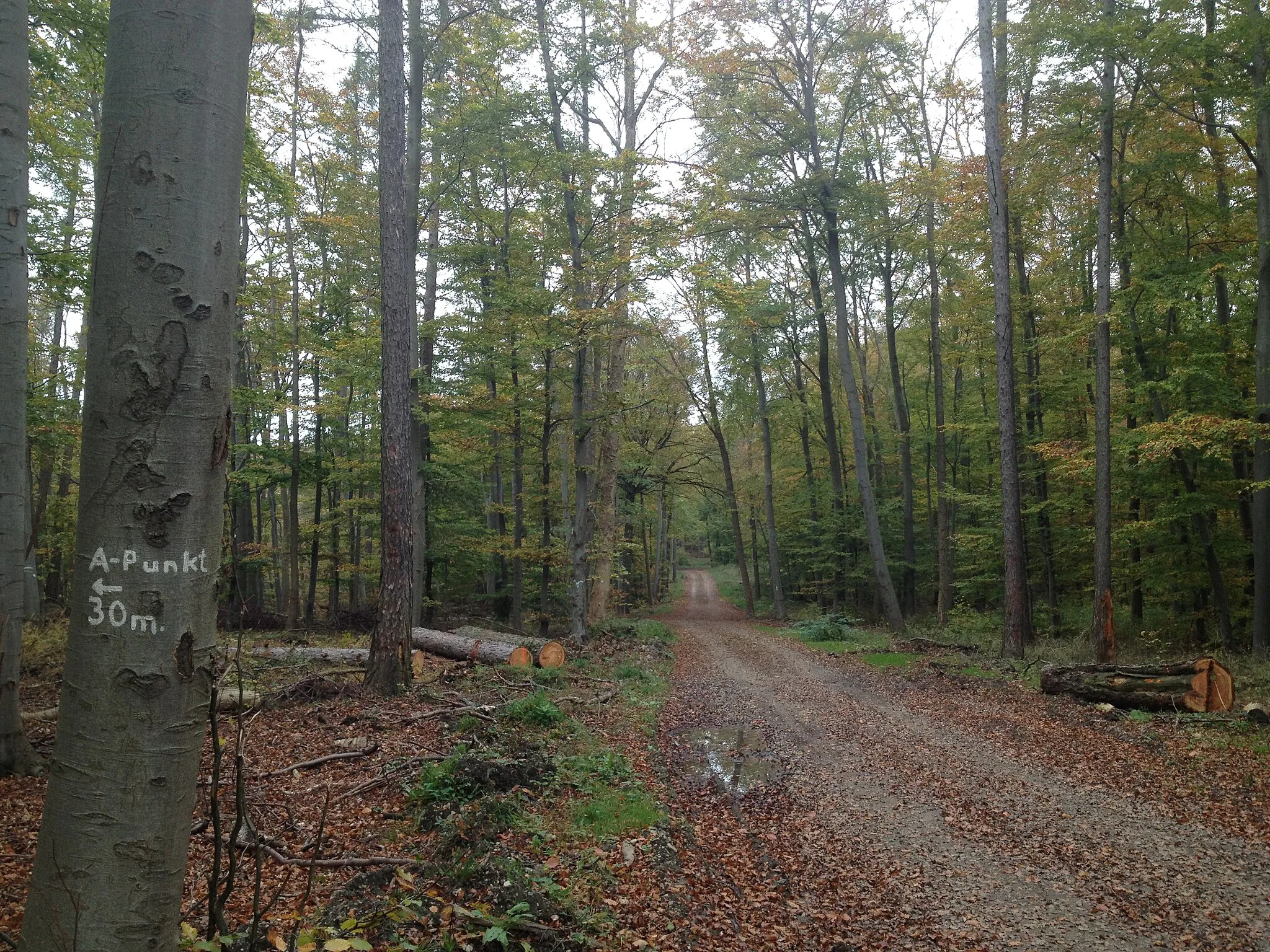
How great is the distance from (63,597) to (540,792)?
23.0 metres

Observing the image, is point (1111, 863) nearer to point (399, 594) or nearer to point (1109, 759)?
point (1109, 759)

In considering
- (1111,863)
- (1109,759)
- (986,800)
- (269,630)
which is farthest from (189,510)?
(269,630)

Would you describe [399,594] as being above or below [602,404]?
below

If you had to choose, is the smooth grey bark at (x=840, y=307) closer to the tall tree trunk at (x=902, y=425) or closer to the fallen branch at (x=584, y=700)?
the tall tree trunk at (x=902, y=425)

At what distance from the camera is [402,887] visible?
3.75 meters

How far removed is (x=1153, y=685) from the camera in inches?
349

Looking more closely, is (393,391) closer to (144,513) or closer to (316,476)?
(144,513)

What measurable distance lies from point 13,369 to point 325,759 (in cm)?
374

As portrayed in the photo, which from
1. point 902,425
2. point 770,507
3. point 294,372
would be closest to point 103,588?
point 294,372

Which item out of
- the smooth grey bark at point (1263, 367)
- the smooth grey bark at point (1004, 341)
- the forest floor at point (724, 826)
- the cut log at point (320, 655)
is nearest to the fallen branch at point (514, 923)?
the forest floor at point (724, 826)

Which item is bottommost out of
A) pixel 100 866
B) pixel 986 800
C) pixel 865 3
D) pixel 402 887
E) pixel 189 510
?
pixel 986 800

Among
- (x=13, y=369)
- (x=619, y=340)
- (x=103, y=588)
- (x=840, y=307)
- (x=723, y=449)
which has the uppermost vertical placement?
(x=840, y=307)

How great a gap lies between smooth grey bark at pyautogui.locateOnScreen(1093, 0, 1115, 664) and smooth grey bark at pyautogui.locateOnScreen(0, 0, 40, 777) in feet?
44.8

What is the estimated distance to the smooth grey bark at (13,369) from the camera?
4.73 meters
